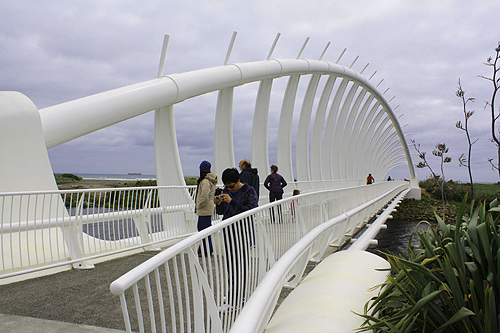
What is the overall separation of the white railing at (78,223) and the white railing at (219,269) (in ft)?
4.29

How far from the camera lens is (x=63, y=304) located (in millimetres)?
3914

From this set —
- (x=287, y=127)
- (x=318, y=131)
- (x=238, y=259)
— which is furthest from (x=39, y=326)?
(x=318, y=131)

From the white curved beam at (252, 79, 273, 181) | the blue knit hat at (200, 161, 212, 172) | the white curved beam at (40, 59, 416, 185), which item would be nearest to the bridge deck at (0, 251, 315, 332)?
the blue knit hat at (200, 161, 212, 172)

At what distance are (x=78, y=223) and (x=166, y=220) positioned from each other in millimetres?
2155

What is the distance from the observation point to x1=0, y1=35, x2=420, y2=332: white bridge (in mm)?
2602

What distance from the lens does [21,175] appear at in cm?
576

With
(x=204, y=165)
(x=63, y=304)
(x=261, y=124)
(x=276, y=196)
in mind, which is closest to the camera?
(x=63, y=304)

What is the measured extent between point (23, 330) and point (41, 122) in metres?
4.19

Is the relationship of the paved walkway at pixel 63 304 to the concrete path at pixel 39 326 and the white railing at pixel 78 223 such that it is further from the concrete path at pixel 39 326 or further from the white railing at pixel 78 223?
the white railing at pixel 78 223

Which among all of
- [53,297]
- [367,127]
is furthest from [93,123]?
[367,127]

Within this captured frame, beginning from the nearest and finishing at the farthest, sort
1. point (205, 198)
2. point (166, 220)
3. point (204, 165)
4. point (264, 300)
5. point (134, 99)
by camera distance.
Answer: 1. point (264, 300)
2. point (205, 198)
3. point (204, 165)
4. point (166, 220)
5. point (134, 99)

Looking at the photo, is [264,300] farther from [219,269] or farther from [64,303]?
[219,269]

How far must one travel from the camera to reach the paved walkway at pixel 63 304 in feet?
10.9

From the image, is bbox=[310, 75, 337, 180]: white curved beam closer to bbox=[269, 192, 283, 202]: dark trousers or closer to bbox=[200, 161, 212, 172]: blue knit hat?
bbox=[269, 192, 283, 202]: dark trousers
